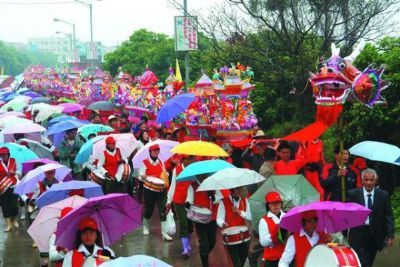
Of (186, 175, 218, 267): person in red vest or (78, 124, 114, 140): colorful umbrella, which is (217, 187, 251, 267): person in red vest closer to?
(186, 175, 218, 267): person in red vest

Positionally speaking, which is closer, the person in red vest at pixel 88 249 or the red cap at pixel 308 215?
the person in red vest at pixel 88 249

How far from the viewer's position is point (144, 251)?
33.4 feet

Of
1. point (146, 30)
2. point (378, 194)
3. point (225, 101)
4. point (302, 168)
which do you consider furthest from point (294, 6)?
point (146, 30)

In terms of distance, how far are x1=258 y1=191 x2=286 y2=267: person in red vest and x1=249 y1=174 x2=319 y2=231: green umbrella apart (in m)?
0.36

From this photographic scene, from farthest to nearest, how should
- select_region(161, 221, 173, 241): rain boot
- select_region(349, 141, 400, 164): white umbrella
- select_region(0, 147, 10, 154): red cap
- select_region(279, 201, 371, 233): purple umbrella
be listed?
select_region(0, 147, 10, 154): red cap < select_region(161, 221, 173, 241): rain boot < select_region(349, 141, 400, 164): white umbrella < select_region(279, 201, 371, 233): purple umbrella

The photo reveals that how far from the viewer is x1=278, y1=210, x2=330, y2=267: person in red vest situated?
19.0 ft

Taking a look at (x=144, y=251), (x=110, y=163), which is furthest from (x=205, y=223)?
(x=110, y=163)

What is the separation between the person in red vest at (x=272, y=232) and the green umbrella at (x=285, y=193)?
1.19 feet

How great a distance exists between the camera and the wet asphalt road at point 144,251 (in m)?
9.46

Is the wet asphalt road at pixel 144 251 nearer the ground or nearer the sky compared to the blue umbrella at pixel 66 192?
nearer the ground

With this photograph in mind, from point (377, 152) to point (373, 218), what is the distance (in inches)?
71.1

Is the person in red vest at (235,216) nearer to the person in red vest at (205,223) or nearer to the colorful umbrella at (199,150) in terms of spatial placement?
the person in red vest at (205,223)

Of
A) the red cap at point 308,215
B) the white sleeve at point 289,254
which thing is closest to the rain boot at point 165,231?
the white sleeve at point 289,254

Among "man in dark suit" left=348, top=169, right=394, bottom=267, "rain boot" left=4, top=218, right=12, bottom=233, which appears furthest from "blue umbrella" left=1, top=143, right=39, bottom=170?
"man in dark suit" left=348, top=169, right=394, bottom=267
